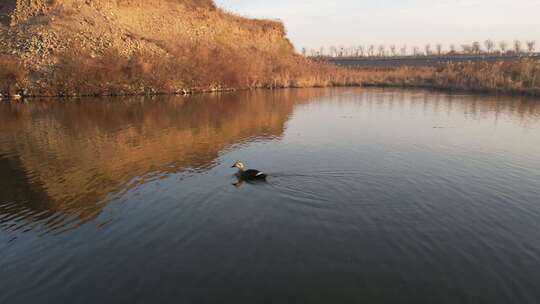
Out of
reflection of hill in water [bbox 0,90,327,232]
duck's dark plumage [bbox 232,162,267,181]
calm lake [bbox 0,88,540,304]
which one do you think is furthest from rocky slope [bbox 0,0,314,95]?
duck's dark plumage [bbox 232,162,267,181]

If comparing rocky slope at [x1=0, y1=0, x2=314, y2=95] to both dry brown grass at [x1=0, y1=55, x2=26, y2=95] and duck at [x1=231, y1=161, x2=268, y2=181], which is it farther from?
duck at [x1=231, y1=161, x2=268, y2=181]

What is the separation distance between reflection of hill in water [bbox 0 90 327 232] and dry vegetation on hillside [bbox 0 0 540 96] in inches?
366

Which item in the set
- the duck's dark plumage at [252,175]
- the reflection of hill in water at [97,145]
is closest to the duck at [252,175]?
the duck's dark plumage at [252,175]

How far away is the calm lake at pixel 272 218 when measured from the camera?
7.96m

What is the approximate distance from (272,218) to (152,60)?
143 feet

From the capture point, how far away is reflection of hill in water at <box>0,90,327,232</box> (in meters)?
12.8

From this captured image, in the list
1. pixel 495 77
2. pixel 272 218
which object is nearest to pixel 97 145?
pixel 272 218

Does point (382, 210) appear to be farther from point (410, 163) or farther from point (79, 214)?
point (79, 214)

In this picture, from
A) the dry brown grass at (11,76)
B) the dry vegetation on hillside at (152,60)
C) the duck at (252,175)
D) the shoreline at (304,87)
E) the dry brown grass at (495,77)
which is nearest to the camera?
the duck at (252,175)

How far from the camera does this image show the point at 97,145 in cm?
2033

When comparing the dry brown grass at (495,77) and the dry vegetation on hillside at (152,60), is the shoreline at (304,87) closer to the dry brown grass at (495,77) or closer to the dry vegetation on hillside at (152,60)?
the dry brown grass at (495,77)

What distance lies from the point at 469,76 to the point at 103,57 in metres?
49.3

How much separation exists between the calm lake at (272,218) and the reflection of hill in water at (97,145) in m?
0.11

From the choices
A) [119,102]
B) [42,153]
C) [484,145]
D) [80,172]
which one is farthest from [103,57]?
[484,145]
